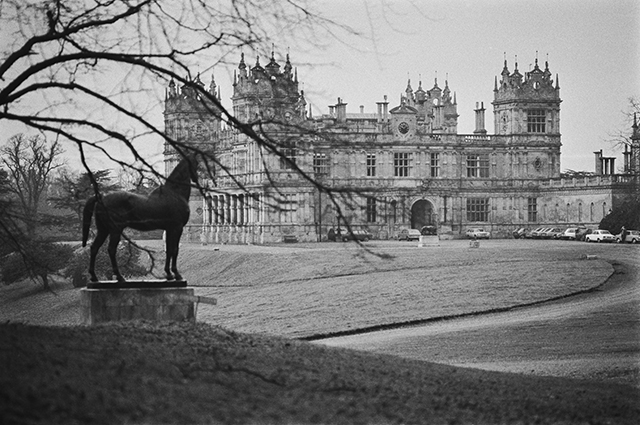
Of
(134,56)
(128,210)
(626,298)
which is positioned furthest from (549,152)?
(134,56)

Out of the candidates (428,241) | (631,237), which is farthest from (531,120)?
(428,241)

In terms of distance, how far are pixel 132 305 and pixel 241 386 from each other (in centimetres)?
712

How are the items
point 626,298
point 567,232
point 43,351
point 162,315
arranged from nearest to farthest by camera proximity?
point 43,351 → point 162,315 → point 626,298 → point 567,232

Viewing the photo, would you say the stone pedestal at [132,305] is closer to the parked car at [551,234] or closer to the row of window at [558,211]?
the parked car at [551,234]

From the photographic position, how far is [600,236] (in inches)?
2586

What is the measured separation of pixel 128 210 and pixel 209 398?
832cm

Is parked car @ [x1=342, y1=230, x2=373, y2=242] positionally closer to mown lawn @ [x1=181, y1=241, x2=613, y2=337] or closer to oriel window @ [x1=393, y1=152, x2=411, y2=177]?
mown lawn @ [x1=181, y1=241, x2=613, y2=337]

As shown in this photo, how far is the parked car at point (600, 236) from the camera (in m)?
65.3

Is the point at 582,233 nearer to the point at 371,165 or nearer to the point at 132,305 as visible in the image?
the point at 371,165

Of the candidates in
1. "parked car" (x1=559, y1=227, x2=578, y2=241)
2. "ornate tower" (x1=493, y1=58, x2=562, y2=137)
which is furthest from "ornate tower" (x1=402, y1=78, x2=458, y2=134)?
"parked car" (x1=559, y1=227, x2=578, y2=241)

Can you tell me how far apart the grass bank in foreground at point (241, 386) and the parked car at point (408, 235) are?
55.3m

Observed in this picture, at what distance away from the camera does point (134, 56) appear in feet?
39.9

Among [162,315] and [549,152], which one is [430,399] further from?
[549,152]

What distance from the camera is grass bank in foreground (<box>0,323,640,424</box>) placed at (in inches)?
384
